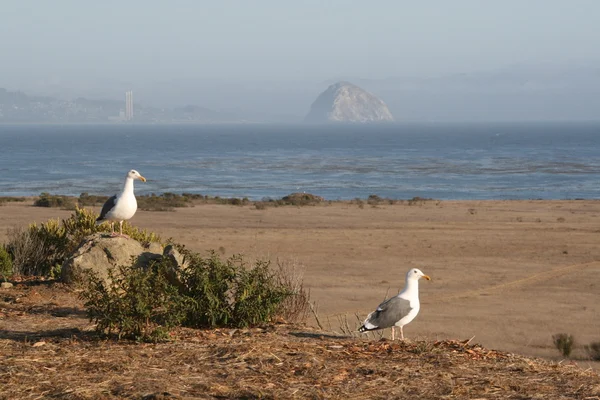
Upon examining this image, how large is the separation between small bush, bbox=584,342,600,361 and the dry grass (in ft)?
19.3

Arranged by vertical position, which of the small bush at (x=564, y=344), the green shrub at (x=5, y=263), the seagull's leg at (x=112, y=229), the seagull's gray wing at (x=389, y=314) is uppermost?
the seagull's leg at (x=112, y=229)

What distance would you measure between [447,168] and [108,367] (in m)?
76.9

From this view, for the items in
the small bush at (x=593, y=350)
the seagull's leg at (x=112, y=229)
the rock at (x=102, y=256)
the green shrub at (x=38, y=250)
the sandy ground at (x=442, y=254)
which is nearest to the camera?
the rock at (x=102, y=256)

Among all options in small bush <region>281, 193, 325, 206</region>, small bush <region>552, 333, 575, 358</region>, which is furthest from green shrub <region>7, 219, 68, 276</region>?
small bush <region>281, 193, 325, 206</region>

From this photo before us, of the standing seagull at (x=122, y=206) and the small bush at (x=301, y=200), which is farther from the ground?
the standing seagull at (x=122, y=206)

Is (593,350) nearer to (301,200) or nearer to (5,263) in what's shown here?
(5,263)

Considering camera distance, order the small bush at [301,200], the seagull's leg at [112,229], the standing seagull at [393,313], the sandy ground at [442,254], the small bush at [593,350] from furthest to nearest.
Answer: the small bush at [301,200], the sandy ground at [442,254], the small bush at [593,350], the seagull's leg at [112,229], the standing seagull at [393,313]

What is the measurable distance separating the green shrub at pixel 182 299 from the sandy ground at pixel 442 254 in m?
2.46

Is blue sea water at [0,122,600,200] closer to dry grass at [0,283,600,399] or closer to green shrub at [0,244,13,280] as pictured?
green shrub at [0,244,13,280]

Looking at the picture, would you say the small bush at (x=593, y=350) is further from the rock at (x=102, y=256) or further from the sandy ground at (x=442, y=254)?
the rock at (x=102, y=256)

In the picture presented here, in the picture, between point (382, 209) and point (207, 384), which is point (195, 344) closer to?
point (207, 384)

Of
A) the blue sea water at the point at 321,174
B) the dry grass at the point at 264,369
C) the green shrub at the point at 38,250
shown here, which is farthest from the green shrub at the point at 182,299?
the blue sea water at the point at 321,174

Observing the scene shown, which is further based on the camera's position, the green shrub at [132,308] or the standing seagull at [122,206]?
A: the standing seagull at [122,206]

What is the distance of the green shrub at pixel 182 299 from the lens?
332 inches
